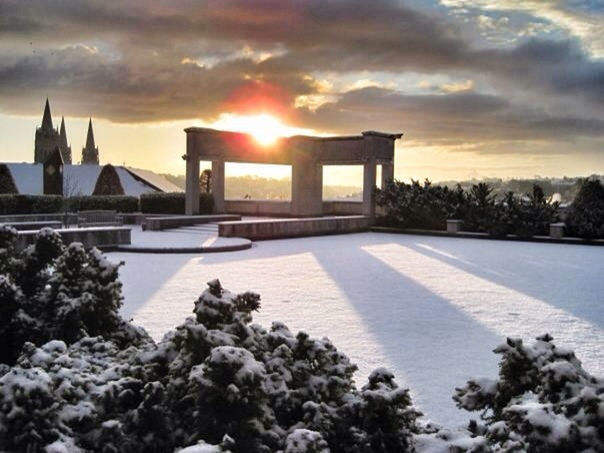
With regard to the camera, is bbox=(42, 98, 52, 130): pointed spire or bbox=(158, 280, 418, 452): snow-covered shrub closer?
bbox=(158, 280, 418, 452): snow-covered shrub

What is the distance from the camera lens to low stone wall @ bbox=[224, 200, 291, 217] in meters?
33.7

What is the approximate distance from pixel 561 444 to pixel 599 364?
489 centimetres

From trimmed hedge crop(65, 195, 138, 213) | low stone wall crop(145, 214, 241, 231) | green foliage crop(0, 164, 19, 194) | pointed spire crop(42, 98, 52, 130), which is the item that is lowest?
low stone wall crop(145, 214, 241, 231)

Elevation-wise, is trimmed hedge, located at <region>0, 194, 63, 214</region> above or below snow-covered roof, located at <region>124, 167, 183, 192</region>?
below

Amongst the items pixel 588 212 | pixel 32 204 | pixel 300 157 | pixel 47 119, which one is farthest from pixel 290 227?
pixel 47 119

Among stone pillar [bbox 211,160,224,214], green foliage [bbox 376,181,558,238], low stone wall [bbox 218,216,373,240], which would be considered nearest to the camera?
low stone wall [bbox 218,216,373,240]

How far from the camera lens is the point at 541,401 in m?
2.54

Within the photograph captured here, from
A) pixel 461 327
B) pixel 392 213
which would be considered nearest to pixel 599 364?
pixel 461 327

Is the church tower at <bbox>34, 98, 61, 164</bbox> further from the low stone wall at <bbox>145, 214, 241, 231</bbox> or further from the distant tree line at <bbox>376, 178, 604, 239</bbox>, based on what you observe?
the distant tree line at <bbox>376, 178, 604, 239</bbox>

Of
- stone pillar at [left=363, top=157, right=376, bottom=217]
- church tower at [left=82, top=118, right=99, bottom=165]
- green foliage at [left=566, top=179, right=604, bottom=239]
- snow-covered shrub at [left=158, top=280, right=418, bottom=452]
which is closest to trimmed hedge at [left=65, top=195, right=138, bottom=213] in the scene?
stone pillar at [left=363, top=157, right=376, bottom=217]

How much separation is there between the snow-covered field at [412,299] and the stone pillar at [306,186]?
13752 mm

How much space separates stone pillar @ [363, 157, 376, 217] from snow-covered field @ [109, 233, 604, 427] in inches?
358

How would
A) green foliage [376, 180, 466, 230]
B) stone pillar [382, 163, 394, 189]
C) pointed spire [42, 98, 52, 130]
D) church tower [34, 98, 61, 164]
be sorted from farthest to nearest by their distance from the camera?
1. pointed spire [42, 98, 52, 130]
2. church tower [34, 98, 61, 164]
3. stone pillar [382, 163, 394, 189]
4. green foliage [376, 180, 466, 230]

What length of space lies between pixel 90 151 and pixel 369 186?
93.9 m
